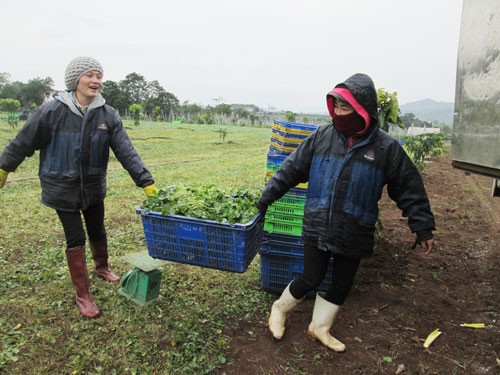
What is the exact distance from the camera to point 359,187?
2.43m

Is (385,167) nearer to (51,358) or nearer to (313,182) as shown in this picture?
(313,182)

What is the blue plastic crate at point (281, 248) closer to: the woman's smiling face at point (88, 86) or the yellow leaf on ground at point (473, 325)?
the yellow leaf on ground at point (473, 325)

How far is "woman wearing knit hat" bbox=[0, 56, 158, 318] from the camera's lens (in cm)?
292

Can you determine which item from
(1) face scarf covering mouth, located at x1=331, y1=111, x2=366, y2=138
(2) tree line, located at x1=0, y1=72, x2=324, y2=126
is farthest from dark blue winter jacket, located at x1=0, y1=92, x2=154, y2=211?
(2) tree line, located at x1=0, y1=72, x2=324, y2=126

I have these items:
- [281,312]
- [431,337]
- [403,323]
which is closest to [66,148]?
[281,312]

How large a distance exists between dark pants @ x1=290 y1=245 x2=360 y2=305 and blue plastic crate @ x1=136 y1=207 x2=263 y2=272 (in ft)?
1.33

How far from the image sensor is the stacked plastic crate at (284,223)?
10.6 feet

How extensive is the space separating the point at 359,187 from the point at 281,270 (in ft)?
4.31

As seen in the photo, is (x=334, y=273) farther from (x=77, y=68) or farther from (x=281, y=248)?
(x=77, y=68)

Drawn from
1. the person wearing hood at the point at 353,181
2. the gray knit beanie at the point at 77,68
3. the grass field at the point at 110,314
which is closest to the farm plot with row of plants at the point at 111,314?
the grass field at the point at 110,314

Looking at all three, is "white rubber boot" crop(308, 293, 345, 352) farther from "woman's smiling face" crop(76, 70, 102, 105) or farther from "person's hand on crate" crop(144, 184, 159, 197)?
"woman's smiling face" crop(76, 70, 102, 105)

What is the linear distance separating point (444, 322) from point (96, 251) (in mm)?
3030

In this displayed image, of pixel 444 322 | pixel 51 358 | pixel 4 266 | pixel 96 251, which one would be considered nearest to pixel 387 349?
pixel 444 322

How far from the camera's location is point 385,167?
8.06 feet
